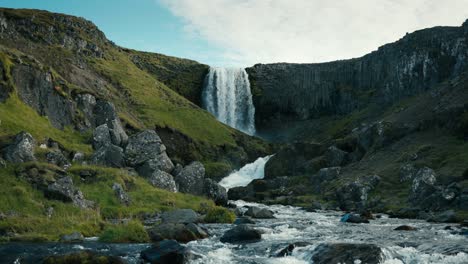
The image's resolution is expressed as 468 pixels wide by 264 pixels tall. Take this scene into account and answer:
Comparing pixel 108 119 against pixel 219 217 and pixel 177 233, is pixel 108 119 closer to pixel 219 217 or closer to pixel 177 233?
pixel 219 217

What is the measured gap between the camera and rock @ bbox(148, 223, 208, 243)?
31422 mm

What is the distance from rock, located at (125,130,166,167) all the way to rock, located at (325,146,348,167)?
3734 cm

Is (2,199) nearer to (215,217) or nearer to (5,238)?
(5,238)

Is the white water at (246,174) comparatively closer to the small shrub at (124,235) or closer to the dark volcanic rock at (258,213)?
the dark volcanic rock at (258,213)

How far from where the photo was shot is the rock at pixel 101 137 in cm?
6069

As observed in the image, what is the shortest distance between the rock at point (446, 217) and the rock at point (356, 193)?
631 inches

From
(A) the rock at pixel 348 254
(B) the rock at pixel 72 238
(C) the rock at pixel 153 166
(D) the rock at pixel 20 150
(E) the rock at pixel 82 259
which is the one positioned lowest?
(B) the rock at pixel 72 238

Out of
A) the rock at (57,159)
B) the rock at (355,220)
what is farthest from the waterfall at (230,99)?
the rock at (355,220)

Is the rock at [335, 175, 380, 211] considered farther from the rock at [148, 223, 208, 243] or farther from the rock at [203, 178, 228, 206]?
the rock at [148, 223, 208, 243]

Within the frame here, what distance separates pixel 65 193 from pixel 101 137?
2509 cm

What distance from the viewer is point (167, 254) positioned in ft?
77.8

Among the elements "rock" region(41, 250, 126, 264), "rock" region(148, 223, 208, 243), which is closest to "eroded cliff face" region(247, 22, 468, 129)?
"rock" region(148, 223, 208, 243)

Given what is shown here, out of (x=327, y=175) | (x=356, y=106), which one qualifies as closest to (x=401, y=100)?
(x=356, y=106)

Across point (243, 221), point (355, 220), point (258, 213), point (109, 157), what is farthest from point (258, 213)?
point (109, 157)
